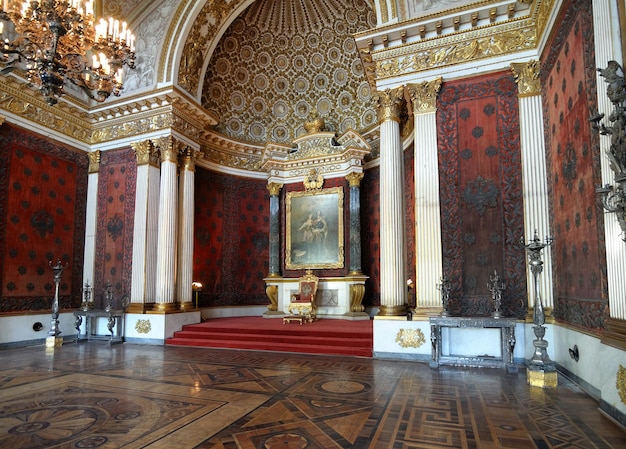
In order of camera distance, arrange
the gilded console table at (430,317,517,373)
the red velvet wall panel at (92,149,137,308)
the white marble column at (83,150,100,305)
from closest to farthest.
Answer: the gilded console table at (430,317,517,373)
the red velvet wall panel at (92,149,137,308)
the white marble column at (83,150,100,305)

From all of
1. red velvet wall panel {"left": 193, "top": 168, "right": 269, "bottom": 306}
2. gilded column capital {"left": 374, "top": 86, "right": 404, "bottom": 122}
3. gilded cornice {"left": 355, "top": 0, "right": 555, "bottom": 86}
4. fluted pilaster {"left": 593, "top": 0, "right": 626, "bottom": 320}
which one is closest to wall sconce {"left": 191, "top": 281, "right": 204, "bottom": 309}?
red velvet wall panel {"left": 193, "top": 168, "right": 269, "bottom": 306}

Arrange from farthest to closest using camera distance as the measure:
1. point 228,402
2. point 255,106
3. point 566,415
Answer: point 255,106
point 228,402
point 566,415

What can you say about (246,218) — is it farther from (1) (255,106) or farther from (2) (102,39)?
(2) (102,39)

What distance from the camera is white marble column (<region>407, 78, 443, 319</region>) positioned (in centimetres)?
766

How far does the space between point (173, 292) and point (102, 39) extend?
667cm

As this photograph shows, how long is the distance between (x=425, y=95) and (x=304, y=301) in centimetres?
650

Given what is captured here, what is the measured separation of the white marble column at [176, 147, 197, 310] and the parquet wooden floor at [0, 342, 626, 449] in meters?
3.80

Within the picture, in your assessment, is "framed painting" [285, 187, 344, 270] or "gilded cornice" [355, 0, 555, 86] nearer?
"gilded cornice" [355, 0, 555, 86]

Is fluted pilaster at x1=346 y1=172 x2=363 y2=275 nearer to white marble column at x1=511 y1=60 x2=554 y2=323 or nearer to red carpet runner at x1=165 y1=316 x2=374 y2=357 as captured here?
red carpet runner at x1=165 y1=316 x2=374 y2=357

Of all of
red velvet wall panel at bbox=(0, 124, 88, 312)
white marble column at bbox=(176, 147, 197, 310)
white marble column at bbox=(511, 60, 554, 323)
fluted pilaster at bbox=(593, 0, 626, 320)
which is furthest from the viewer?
white marble column at bbox=(176, 147, 197, 310)

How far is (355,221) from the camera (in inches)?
493

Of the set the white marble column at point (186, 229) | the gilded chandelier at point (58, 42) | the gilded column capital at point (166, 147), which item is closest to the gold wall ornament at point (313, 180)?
the white marble column at point (186, 229)

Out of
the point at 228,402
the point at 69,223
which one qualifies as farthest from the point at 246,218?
the point at 228,402

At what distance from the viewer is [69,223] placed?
11203 millimetres
